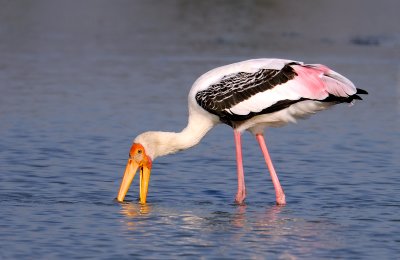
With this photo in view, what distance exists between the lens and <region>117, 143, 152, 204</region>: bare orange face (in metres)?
11.4

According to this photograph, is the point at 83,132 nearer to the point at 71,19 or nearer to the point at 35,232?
the point at 35,232

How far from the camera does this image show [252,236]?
984 centimetres

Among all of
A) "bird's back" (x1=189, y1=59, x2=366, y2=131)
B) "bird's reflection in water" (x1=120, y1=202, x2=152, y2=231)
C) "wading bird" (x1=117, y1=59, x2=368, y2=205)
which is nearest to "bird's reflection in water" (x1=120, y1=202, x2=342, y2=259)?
"bird's reflection in water" (x1=120, y1=202, x2=152, y2=231)

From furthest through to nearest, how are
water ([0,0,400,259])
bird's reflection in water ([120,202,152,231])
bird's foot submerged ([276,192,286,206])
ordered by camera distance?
1. bird's foot submerged ([276,192,286,206])
2. bird's reflection in water ([120,202,152,231])
3. water ([0,0,400,259])

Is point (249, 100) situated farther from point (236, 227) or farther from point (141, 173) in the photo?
point (236, 227)

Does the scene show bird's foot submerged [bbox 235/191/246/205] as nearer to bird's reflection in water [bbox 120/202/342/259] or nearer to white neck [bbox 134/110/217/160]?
bird's reflection in water [bbox 120/202/342/259]

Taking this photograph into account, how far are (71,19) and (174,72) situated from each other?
9.23m

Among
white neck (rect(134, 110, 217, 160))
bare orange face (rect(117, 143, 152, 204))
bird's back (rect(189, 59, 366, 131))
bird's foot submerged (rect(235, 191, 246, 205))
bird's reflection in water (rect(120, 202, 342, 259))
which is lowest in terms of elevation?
bird's reflection in water (rect(120, 202, 342, 259))

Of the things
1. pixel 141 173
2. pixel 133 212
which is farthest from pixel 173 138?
pixel 133 212

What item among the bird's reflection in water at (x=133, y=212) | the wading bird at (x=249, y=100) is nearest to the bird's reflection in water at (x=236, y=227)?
the bird's reflection in water at (x=133, y=212)

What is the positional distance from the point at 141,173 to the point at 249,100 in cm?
124

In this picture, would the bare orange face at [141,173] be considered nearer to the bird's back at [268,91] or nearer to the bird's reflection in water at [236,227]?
the bird's reflection in water at [236,227]

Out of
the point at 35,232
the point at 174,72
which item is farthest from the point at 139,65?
the point at 35,232

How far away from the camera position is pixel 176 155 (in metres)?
14.0
